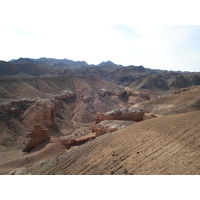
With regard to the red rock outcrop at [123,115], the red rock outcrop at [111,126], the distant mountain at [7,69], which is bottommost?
the red rock outcrop at [111,126]

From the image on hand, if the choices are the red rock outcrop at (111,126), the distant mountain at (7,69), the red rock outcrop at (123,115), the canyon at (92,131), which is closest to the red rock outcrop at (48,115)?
the canyon at (92,131)

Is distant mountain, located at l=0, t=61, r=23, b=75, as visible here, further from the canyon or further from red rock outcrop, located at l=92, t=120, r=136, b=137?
red rock outcrop, located at l=92, t=120, r=136, b=137

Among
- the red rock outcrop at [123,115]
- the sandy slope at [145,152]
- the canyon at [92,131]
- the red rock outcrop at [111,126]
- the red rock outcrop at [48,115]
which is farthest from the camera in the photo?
the red rock outcrop at [48,115]

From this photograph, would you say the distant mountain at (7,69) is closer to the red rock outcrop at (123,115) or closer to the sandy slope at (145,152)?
the red rock outcrop at (123,115)

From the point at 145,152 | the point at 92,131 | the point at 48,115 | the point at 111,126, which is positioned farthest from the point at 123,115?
the point at 145,152

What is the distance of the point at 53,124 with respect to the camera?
109 ft

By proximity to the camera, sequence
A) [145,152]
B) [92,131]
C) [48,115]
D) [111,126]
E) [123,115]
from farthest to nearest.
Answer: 1. [48,115]
2. [123,115]
3. [92,131]
4. [111,126]
5. [145,152]

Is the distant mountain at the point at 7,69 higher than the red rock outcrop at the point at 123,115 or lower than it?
higher

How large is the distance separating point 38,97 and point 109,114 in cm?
2179

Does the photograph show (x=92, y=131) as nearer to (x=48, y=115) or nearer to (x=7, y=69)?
(x=48, y=115)

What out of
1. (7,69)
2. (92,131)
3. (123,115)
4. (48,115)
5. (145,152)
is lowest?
(92,131)

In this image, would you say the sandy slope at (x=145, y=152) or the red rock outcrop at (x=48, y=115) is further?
the red rock outcrop at (x=48, y=115)

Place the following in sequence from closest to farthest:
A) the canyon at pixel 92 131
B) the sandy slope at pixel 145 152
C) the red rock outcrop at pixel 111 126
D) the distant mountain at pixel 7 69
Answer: the sandy slope at pixel 145 152
the canyon at pixel 92 131
the red rock outcrop at pixel 111 126
the distant mountain at pixel 7 69

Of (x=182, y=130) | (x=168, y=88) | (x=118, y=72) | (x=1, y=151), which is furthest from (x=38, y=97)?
(x=118, y=72)
